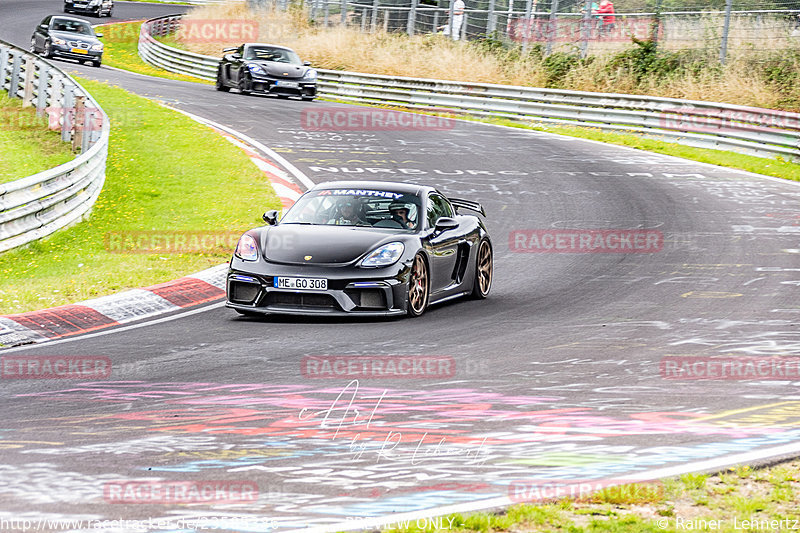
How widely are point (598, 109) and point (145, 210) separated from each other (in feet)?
52.3

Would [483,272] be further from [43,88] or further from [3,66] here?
[3,66]

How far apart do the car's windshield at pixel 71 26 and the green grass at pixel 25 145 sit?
19.2 meters

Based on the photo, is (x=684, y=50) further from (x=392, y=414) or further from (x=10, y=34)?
(x=10, y=34)

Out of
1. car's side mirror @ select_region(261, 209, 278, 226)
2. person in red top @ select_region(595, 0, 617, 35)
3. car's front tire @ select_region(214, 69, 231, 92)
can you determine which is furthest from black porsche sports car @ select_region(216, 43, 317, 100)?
car's side mirror @ select_region(261, 209, 278, 226)

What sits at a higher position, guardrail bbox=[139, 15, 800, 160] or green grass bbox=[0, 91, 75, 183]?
guardrail bbox=[139, 15, 800, 160]

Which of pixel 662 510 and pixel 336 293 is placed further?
pixel 336 293

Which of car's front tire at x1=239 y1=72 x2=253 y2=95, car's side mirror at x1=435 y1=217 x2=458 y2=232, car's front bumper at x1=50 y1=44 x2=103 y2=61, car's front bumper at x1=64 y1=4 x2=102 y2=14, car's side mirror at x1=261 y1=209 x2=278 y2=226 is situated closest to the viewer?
car's side mirror at x1=435 y1=217 x2=458 y2=232

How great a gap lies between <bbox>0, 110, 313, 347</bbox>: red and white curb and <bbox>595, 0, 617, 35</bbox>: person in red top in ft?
74.3

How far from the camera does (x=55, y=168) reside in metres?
14.8

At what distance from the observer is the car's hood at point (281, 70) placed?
106 ft

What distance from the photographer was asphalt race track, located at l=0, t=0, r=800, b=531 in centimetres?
549

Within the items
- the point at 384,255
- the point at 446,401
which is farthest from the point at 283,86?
the point at 446,401

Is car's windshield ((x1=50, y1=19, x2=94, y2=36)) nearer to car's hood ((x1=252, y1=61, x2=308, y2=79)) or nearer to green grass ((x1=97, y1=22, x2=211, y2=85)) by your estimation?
green grass ((x1=97, y1=22, x2=211, y2=85))

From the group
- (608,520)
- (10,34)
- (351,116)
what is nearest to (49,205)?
(608,520)
